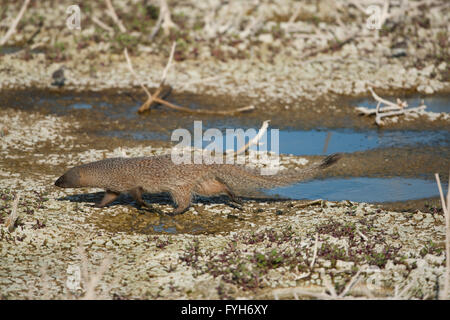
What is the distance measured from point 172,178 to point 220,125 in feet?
10.7

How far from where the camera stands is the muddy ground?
4.87 metres

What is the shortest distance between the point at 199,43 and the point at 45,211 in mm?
6843

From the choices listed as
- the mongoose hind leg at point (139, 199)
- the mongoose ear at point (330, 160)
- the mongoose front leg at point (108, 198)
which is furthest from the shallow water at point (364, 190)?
the mongoose front leg at point (108, 198)

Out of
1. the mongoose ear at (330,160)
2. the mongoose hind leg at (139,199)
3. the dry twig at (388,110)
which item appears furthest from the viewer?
the dry twig at (388,110)

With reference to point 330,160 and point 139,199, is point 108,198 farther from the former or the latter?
point 330,160

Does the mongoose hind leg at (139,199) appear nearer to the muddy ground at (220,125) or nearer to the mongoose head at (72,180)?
the muddy ground at (220,125)

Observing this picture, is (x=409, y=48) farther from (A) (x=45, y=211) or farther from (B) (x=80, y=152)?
(A) (x=45, y=211)

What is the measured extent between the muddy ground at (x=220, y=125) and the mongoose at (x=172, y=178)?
24 centimetres

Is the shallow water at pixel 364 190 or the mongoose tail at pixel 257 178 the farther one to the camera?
the shallow water at pixel 364 190

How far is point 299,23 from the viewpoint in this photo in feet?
42.1

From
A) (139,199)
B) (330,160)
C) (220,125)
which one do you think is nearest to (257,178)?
(330,160)

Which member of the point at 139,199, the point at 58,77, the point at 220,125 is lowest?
the point at 139,199

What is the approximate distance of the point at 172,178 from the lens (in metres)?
6.23

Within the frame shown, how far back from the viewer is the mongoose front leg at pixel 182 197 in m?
6.24
